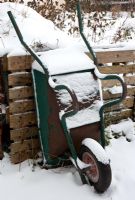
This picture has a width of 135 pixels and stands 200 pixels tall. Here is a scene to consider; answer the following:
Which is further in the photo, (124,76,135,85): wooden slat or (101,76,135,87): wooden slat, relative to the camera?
(124,76,135,85): wooden slat

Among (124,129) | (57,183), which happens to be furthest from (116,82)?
(57,183)

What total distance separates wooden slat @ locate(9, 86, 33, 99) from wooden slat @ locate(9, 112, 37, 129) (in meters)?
0.19

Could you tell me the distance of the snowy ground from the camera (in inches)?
132

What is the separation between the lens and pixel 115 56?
427cm

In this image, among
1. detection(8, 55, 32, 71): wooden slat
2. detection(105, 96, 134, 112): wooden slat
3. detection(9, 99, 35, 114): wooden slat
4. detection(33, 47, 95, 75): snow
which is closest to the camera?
detection(33, 47, 95, 75): snow

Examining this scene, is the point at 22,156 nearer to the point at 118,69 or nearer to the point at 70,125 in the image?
the point at 70,125

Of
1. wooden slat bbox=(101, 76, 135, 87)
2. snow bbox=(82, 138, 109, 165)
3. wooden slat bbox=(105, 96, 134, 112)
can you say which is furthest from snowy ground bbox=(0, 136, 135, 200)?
wooden slat bbox=(101, 76, 135, 87)

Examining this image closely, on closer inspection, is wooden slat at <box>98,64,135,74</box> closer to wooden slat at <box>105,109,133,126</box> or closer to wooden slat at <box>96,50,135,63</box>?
wooden slat at <box>96,50,135,63</box>

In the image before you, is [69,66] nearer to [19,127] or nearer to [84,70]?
[84,70]

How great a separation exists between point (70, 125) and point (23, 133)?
694 mm

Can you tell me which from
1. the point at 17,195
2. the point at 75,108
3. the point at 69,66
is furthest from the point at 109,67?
the point at 17,195

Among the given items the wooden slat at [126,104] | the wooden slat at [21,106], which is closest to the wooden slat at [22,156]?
the wooden slat at [21,106]

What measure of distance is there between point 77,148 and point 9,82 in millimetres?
924

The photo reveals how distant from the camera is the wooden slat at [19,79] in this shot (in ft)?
11.9
